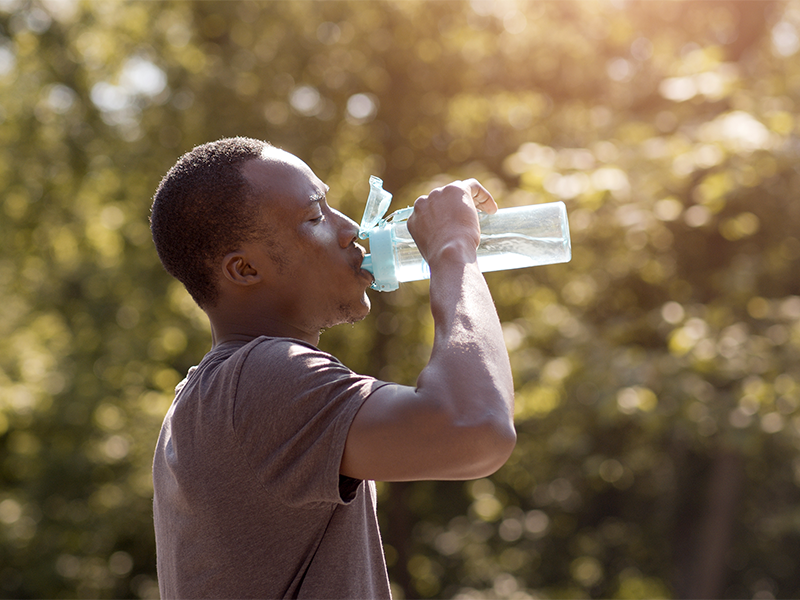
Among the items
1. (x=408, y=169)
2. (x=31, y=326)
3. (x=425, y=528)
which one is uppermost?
(x=408, y=169)

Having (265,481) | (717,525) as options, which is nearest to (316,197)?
(265,481)

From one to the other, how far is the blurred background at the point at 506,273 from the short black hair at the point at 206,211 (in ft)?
11.1

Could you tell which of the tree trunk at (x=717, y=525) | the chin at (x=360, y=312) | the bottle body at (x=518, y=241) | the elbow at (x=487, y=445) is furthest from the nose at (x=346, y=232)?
the tree trunk at (x=717, y=525)

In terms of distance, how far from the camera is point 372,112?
771cm

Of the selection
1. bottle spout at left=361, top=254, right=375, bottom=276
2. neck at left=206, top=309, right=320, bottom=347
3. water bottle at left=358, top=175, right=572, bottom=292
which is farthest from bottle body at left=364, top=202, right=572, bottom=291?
neck at left=206, top=309, right=320, bottom=347

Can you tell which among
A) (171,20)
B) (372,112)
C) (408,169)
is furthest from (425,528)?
(171,20)

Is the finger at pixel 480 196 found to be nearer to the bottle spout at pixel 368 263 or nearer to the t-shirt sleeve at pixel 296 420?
the bottle spout at pixel 368 263

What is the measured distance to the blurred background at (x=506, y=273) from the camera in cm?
518

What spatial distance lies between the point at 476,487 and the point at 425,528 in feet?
4.16

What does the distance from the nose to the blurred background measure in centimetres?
319

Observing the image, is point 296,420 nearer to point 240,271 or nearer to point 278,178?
point 240,271

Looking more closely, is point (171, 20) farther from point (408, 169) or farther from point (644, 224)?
point (644, 224)

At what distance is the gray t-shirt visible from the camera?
123 centimetres

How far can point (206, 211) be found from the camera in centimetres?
155
